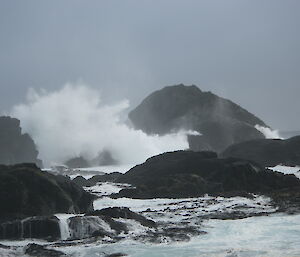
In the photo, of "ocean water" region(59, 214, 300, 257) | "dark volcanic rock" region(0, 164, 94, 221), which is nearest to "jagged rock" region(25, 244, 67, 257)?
"ocean water" region(59, 214, 300, 257)

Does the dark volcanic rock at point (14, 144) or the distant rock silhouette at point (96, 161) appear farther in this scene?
the distant rock silhouette at point (96, 161)

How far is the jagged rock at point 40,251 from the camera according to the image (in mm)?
22284

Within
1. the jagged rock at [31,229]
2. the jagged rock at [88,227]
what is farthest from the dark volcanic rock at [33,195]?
the jagged rock at [88,227]

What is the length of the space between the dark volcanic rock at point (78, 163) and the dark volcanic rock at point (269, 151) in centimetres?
5585

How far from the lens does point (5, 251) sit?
2298cm

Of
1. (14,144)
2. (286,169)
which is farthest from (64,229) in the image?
(14,144)

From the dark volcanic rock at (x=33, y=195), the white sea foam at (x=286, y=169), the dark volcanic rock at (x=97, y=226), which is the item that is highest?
the white sea foam at (x=286, y=169)

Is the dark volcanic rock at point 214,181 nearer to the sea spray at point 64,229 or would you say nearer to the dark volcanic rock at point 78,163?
the sea spray at point 64,229

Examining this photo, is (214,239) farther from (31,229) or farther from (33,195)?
(33,195)

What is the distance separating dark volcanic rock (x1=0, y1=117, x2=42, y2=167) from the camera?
125500mm

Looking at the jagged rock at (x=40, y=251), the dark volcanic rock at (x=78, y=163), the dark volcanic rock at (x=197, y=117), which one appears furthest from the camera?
the dark volcanic rock at (x=78, y=163)

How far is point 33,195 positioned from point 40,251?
1006 cm

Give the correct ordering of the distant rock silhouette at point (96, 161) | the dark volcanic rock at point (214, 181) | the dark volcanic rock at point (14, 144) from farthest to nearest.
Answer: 1. the distant rock silhouette at point (96, 161)
2. the dark volcanic rock at point (14, 144)
3. the dark volcanic rock at point (214, 181)

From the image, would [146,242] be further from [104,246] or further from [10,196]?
[10,196]
